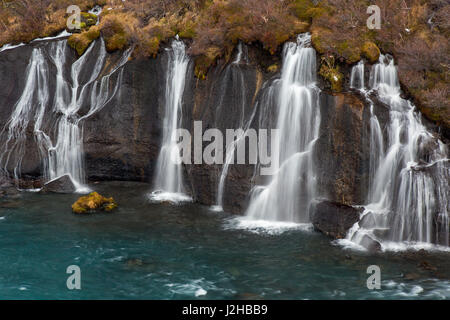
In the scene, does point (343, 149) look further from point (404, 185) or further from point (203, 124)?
point (203, 124)

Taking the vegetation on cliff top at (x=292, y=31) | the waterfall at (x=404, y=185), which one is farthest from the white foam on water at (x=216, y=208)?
the vegetation on cliff top at (x=292, y=31)

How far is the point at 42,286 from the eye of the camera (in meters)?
13.0

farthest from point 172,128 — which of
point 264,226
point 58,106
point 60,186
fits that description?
point 264,226

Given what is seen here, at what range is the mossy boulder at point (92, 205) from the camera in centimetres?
1966

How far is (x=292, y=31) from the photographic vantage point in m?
19.9

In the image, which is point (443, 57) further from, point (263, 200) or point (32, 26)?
point (32, 26)

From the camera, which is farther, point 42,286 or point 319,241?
point 319,241

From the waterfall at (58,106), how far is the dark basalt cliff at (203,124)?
44 cm

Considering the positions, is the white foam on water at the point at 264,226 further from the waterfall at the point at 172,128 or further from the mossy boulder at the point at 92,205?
the mossy boulder at the point at 92,205

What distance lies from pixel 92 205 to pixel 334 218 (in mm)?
11367

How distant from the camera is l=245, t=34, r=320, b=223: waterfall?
1778 centimetres

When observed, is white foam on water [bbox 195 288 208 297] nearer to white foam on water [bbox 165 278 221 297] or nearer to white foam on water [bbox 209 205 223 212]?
white foam on water [bbox 165 278 221 297]

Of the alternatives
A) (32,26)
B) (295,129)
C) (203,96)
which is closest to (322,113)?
(295,129)
